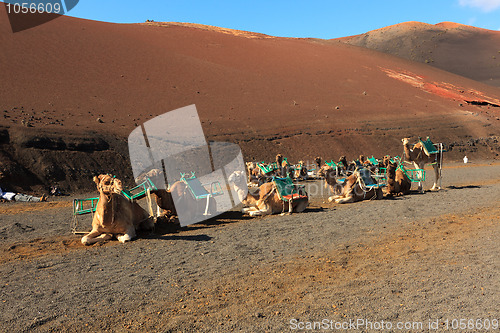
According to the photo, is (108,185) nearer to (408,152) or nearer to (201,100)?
(408,152)

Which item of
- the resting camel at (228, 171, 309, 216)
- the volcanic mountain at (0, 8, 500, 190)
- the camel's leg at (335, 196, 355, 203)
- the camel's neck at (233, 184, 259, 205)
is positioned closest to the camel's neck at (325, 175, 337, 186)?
the camel's leg at (335, 196, 355, 203)

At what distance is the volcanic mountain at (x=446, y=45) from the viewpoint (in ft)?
335

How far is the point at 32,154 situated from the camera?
23.6 m

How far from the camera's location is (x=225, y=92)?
158 feet

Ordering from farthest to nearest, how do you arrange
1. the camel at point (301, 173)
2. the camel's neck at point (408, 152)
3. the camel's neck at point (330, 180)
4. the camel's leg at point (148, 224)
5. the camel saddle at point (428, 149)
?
1. the camel at point (301, 173)
2. the camel saddle at point (428, 149)
3. the camel's neck at point (408, 152)
4. the camel's neck at point (330, 180)
5. the camel's leg at point (148, 224)

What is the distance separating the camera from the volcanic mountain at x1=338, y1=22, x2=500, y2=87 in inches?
4023

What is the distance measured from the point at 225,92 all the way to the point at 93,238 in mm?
40326

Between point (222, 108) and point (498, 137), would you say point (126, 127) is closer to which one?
point (222, 108)

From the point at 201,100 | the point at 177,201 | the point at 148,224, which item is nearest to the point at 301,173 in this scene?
the point at 177,201

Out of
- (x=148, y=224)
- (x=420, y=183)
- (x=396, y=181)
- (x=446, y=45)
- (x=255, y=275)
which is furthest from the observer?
(x=446, y=45)

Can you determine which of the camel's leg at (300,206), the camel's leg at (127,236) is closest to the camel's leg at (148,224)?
the camel's leg at (127,236)

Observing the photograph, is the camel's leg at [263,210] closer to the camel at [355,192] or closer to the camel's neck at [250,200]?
the camel's neck at [250,200]

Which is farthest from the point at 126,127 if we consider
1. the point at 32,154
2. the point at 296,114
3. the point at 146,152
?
the point at 296,114

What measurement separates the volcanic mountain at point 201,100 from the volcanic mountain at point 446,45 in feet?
115
